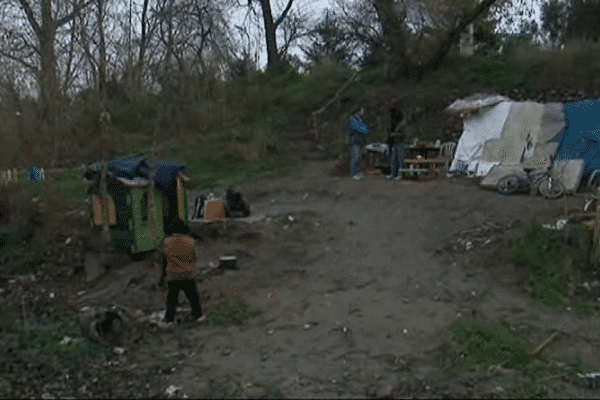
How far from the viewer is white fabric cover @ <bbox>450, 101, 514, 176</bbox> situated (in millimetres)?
14148

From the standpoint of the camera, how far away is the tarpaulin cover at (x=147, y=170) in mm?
8383

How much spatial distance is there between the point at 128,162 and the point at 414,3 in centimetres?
1515

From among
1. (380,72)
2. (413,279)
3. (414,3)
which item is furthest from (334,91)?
(413,279)

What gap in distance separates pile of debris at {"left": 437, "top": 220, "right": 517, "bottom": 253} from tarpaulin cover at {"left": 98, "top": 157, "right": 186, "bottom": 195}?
168 inches

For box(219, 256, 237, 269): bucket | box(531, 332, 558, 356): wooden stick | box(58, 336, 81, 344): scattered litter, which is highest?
box(219, 256, 237, 269): bucket

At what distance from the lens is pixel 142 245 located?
8438 millimetres

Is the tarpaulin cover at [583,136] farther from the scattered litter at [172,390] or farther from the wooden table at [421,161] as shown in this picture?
the scattered litter at [172,390]

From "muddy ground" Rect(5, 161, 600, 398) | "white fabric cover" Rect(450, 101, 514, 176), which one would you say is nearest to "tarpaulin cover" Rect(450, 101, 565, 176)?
"white fabric cover" Rect(450, 101, 514, 176)

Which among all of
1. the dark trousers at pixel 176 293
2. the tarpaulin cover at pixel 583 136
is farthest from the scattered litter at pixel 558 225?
the dark trousers at pixel 176 293

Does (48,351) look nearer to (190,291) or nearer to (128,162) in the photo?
(190,291)

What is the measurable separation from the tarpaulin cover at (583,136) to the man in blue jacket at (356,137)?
4.42 meters

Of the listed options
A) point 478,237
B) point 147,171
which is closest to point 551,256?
point 478,237

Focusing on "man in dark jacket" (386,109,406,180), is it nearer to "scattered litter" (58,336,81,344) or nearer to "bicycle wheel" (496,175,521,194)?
"bicycle wheel" (496,175,521,194)

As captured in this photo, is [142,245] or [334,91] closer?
[142,245]
